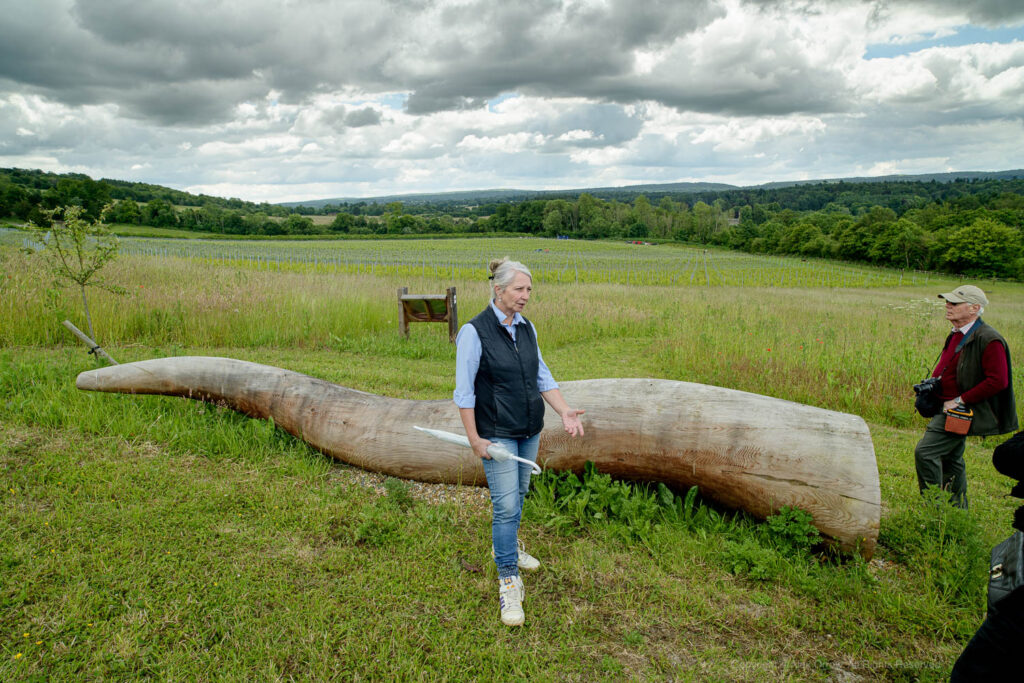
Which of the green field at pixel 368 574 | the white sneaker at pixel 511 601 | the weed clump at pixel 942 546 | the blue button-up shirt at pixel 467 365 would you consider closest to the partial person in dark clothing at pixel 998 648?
the green field at pixel 368 574

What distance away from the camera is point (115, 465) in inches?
174

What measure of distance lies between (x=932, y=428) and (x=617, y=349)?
6991 mm

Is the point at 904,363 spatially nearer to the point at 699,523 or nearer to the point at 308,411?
the point at 699,523

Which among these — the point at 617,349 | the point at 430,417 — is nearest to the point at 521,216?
the point at 617,349

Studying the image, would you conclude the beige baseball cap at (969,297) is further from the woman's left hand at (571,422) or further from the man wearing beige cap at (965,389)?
the woman's left hand at (571,422)

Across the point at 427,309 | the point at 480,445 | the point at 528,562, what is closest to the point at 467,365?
the point at 480,445

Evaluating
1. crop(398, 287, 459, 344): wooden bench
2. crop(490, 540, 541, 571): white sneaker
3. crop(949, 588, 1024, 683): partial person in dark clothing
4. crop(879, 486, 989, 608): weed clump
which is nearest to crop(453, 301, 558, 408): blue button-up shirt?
crop(490, 540, 541, 571): white sneaker

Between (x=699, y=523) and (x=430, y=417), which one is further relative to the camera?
(x=430, y=417)

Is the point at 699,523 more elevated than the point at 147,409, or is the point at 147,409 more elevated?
the point at 147,409

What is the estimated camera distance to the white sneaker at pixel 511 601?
3020mm

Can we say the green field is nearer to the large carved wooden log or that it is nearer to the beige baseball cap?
the large carved wooden log

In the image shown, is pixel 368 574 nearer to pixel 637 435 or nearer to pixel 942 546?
pixel 637 435

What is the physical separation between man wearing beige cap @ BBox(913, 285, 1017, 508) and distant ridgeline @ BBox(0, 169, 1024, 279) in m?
40.7

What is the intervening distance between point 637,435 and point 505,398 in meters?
1.69
